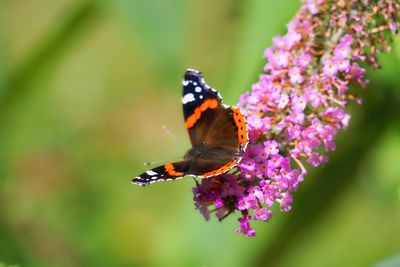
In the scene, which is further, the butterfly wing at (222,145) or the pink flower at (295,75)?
the pink flower at (295,75)

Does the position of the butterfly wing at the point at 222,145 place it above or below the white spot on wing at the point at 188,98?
below

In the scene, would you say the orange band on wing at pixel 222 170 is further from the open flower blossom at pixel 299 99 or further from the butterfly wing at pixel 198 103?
→ the butterfly wing at pixel 198 103

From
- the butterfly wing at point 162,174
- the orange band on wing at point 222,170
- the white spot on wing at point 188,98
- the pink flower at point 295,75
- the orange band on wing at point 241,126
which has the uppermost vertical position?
the white spot on wing at point 188,98

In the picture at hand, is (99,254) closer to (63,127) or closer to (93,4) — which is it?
(63,127)

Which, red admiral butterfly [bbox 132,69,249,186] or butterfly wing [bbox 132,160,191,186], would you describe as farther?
red admiral butterfly [bbox 132,69,249,186]

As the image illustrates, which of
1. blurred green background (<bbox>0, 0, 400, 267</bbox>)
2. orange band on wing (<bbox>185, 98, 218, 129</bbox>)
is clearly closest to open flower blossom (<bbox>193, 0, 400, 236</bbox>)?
orange band on wing (<bbox>185, 98, 218, 129</bbox>)

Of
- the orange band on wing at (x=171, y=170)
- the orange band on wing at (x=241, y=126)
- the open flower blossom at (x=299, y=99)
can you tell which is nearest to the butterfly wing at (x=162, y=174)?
Result: the orange band on wing at (x=171, y=170)

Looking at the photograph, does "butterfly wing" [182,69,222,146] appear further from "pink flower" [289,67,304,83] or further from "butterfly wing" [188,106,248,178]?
"pink flower" [289,67,304,83]
